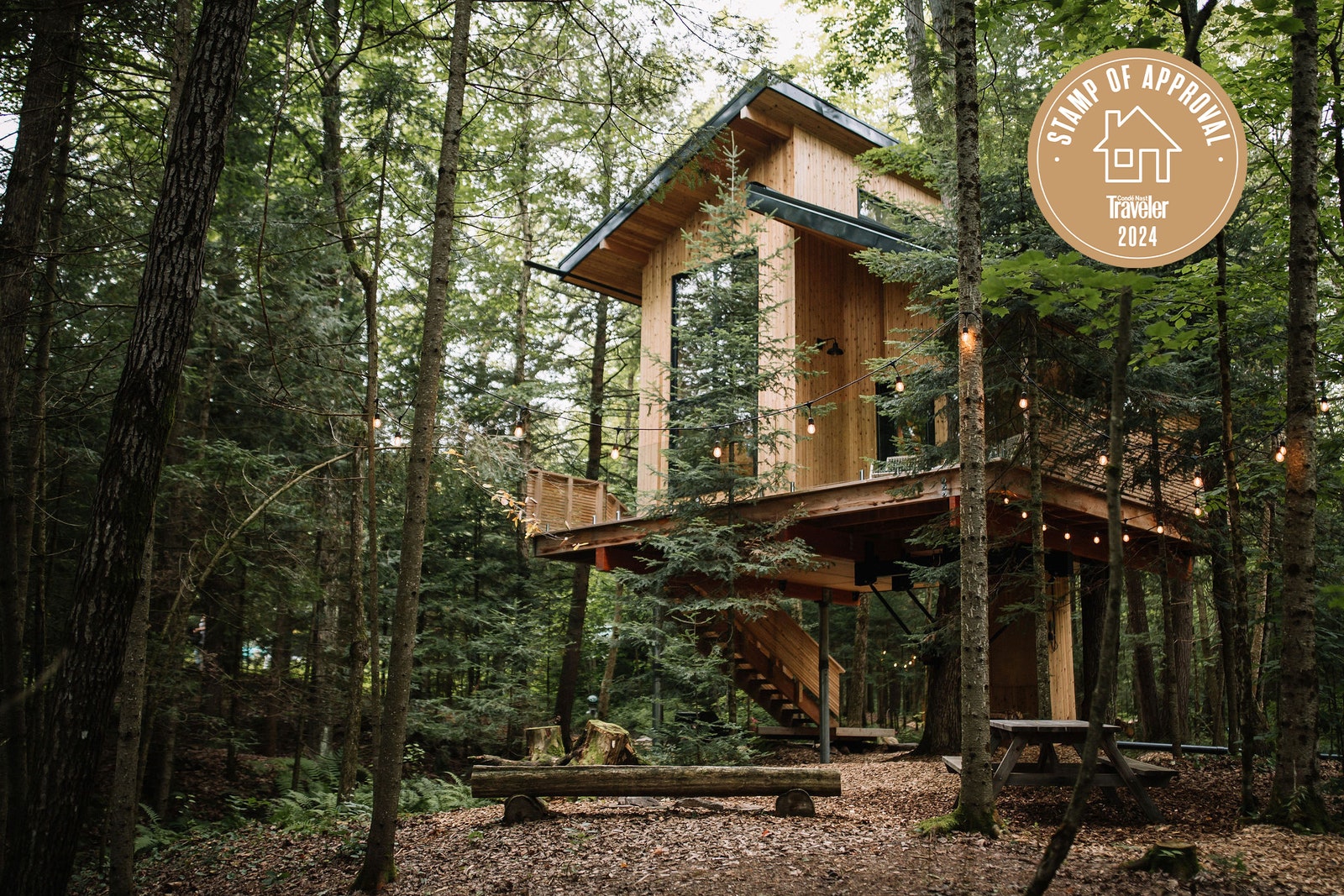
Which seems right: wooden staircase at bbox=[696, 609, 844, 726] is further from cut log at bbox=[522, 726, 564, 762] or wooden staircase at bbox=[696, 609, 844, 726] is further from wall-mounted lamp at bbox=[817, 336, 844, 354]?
wall-mounted lamp at bbox=[817, 336, 844, 354]

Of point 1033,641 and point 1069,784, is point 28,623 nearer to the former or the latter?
point 1069,784

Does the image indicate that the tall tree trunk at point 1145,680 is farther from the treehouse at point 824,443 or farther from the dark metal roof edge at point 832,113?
the dark metal roof edge at point 832,113

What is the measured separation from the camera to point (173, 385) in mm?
4934

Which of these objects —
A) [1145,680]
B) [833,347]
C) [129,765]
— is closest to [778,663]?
[833,347]

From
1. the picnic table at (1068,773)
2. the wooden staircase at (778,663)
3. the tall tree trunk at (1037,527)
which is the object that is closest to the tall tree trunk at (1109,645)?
the picnic table at (1068,773)

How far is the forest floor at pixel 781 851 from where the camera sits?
15.6 ft

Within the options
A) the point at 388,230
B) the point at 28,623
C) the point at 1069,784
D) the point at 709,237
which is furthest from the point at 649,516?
the point at 28,623

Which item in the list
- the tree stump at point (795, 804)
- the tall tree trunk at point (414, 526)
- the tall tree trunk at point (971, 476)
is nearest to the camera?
the tall tree trunk at point (414, 526)

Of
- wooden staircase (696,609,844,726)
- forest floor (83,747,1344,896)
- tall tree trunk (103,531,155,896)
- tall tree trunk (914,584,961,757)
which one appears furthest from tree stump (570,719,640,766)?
tall tree trunk (103,531,155,896)

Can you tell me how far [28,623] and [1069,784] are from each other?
12.2m

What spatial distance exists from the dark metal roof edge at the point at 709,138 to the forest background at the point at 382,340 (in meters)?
0.21

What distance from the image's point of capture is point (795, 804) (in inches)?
272

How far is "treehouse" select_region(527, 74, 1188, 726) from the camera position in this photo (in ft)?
35.3

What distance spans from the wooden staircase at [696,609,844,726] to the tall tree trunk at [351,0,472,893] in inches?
305
